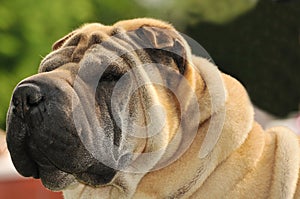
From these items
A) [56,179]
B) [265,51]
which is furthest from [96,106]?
[265,51]

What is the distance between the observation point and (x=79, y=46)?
1982 millimetres

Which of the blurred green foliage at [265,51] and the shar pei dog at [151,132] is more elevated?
the shar pei dog at [151,132]

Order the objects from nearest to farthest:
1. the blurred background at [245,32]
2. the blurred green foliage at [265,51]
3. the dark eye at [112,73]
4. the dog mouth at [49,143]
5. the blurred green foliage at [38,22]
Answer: the dog mouth at [49,143] < the dark eye at [112,73] < the blurred green foliage at [38,22] < the blurred background at [245,32] < the blurred green foliage at [265,51]

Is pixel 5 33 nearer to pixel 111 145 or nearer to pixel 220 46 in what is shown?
pixel 220 46

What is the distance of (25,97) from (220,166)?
572 millimetres

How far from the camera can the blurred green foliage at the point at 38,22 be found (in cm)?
631

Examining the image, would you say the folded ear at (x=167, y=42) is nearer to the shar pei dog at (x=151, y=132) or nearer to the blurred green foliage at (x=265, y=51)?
the shar pei dog at (x=151, y=132)

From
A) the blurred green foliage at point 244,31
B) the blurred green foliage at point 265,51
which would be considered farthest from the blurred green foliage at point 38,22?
the blurred green foliage at point 265,51

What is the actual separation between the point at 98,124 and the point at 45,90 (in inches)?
6.7

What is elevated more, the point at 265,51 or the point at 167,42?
the point at 167,42

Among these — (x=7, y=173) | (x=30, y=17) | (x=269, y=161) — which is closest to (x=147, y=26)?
(x=269, y=161)

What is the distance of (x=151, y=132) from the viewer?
1.94 meters

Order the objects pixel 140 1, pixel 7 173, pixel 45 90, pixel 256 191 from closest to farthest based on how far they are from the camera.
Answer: pixel 45 90, pixel 256 191, pixel 7 173, pixel 140 1

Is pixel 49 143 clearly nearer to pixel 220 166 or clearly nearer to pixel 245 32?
pixel 220 166
